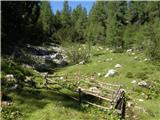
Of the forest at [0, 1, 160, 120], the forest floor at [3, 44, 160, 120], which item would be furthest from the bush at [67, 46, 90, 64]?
the forest floor at [3, 44, 160, 120]

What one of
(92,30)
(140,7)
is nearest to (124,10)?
(140,7)

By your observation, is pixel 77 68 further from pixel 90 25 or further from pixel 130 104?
pixel 90 25

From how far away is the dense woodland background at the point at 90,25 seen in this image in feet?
215

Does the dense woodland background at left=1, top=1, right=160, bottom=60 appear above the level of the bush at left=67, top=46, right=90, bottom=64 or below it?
above

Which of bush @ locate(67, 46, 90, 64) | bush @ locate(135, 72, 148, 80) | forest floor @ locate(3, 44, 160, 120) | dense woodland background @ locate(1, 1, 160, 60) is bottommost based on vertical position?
forest floor @ locate(3, 44, 160, 120)

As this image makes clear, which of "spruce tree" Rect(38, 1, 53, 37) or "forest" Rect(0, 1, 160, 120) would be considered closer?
"forest" Rect(0, 1, 160, 120)

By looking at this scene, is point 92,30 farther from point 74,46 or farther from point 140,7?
point 74,46

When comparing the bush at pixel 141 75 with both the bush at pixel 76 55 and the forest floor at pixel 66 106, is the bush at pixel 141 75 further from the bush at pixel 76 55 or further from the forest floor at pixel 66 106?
the bush at pixel 76 55

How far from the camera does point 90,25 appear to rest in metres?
111

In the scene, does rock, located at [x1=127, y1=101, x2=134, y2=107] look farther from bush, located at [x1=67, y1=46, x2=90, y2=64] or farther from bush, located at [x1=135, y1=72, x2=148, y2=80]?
bush, located at [x1=67, y1=46, x2=90, y2=64]

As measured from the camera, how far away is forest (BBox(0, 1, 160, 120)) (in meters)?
24.8

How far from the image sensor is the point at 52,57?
74.2 metres

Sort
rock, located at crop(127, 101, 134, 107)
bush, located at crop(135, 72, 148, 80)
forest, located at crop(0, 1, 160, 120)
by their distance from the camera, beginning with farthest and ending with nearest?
bush, located at crop(135, 72, 148, 80)
rock, located at crop(127, 101, 134, 107)
forest, located at crop(0, 1, 160, 120)

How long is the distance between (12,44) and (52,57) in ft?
30.3
